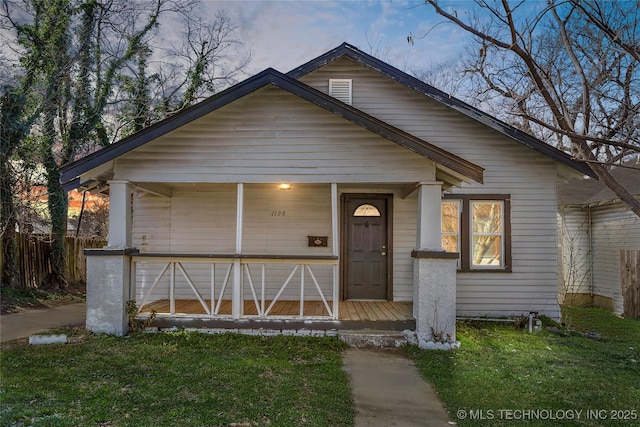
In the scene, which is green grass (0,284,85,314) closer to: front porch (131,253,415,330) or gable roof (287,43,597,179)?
front porch (131,253,415,330)

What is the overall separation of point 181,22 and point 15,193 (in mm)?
9571

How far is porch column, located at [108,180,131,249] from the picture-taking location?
666 centimetres

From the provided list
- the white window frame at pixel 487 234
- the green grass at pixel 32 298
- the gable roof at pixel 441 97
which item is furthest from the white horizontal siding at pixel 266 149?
the green grass at pixel 32 298

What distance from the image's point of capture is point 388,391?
15.5ft

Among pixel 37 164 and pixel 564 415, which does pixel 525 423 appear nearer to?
pixel 564 415

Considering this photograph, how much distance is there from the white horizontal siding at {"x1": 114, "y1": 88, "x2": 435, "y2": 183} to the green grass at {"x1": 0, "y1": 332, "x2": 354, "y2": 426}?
258 centimetres

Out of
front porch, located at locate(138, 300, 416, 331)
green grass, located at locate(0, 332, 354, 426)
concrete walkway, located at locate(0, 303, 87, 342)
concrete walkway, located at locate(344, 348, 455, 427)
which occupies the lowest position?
concrete walkway, located at locate(0, 303, 87, 342)

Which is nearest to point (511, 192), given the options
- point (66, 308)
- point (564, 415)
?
point (564, 415)

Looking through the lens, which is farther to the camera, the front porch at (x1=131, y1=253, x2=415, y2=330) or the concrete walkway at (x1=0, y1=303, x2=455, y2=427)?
the front porch at (x1=131, y1=253, x2=415, y2=330)

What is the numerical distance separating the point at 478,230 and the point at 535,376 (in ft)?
12.9

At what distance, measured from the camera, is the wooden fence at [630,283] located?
33.6 ft

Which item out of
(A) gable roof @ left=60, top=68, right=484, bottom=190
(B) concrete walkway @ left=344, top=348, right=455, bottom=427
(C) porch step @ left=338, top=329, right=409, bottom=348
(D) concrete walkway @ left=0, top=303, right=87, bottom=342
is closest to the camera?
(B) concrete walkway @ left=344, top=348, right=455, bottom=427

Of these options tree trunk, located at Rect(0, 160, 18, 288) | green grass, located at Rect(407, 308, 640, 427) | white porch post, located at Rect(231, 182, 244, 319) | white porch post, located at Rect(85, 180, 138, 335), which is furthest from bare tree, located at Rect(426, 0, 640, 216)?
tree trunk, located at Rect(0, 160, 18, 288)

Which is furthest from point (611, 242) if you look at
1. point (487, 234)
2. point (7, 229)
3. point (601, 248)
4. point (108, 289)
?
point (7, 229)
